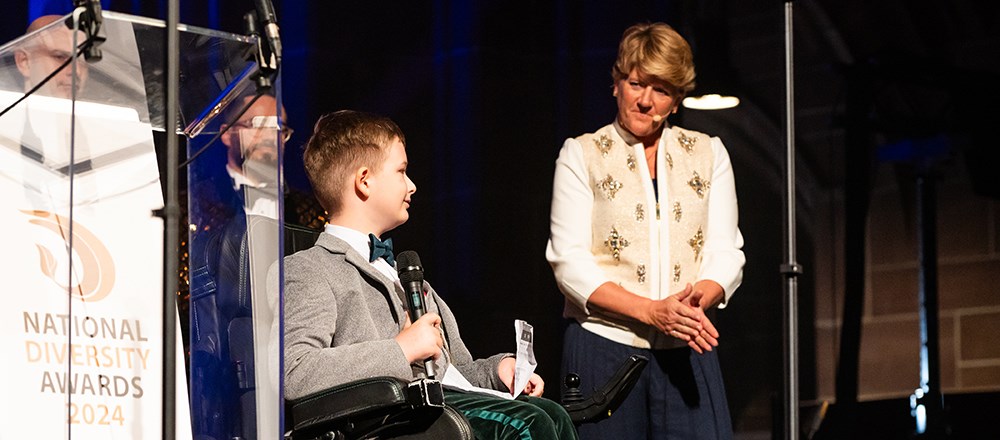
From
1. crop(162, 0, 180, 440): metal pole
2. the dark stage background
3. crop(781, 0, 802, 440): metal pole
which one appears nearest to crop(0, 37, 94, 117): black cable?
crop(162, 0, 180, 440): metal pole

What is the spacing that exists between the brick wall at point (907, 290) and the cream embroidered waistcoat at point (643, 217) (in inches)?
46.1

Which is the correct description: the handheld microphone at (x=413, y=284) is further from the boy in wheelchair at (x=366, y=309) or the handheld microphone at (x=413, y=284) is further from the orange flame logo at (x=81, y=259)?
the orange flame logo at (x=81, y=259)

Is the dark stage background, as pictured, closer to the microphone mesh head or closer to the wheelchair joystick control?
the wheelchair joystick control

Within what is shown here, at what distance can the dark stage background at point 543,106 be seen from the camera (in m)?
4.75

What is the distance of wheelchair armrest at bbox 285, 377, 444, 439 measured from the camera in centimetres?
229

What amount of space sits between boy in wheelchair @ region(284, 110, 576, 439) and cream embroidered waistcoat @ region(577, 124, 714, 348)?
0.71 metres

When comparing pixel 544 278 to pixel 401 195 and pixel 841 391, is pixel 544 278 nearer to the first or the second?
pixel 841 391

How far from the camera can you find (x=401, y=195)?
2.89 metres

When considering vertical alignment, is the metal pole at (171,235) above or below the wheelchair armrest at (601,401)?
above

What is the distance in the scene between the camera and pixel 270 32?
1.97 metres

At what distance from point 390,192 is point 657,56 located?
3.68 ft

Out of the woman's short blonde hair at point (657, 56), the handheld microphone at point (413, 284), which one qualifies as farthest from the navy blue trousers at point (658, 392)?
the handheld microphone at point (413, 284)

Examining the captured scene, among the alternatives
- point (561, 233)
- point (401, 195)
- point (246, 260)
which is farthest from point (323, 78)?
point (246, 260)

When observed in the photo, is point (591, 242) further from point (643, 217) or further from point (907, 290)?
point (907, 290)
